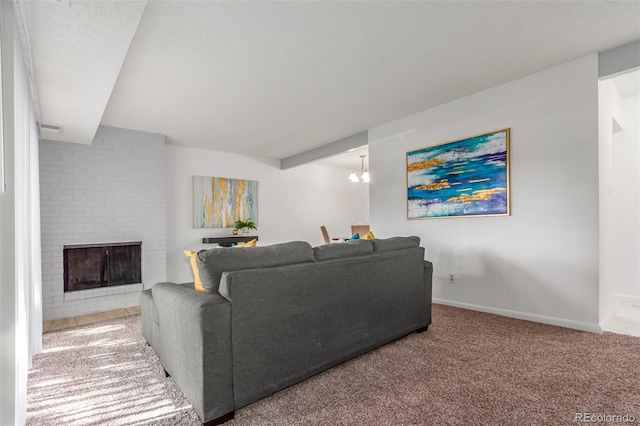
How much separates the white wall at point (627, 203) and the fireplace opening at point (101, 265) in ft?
20.7

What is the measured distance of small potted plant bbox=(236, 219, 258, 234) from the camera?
600 centimetres

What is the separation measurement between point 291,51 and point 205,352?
2.34 metres

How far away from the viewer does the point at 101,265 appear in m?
4.34

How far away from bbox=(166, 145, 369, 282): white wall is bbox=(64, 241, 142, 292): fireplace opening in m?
0.89

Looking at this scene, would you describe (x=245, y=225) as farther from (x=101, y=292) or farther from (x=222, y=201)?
(x=101, y=292)

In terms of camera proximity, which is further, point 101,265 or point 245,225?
point 245,225

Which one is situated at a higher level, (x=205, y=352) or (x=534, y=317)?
(x=205, y=352)

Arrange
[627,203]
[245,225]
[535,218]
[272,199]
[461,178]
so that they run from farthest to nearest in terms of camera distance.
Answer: [272,199], [245,225], [627,203], [461,178], [535,218]

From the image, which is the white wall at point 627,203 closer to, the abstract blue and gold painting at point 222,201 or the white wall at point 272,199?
the white wall at point 272,199

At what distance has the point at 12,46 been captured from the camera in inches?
58.3

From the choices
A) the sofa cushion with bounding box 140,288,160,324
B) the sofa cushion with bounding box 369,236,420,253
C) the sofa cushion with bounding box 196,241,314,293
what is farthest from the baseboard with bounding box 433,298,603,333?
the sofa cushion with bounding box 140,288,160,324

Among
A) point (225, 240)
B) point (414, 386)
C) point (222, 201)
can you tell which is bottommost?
point (414, 386)

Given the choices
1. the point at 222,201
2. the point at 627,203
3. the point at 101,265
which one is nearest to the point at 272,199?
the point at 222,201

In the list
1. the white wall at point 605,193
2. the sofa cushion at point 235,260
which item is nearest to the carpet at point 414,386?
the white wall at point 605,193
